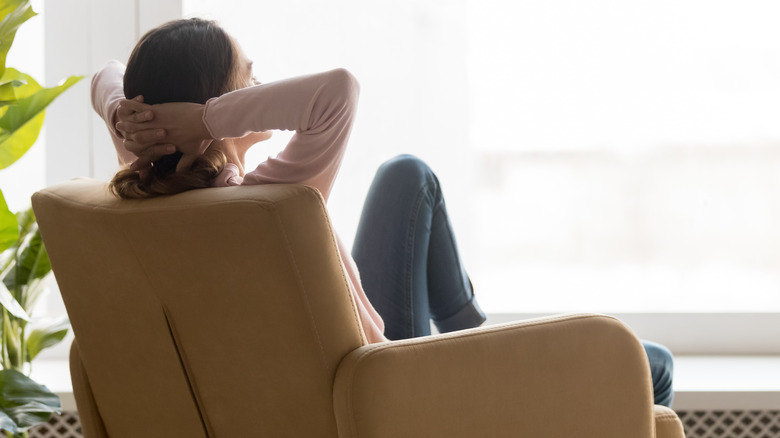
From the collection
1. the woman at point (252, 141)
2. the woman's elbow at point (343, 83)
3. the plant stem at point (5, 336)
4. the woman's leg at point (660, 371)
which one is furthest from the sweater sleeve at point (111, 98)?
the woman's leg at point (660, 371)

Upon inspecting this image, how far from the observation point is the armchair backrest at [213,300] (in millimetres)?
960

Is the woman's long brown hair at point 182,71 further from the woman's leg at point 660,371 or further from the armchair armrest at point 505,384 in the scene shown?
the woman's leg at point 660,371

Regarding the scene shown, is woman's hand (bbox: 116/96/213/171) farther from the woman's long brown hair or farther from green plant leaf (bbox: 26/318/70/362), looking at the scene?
A: green plant leaf (bbox: 26/318/70/362)

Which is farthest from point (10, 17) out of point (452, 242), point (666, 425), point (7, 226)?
point (666, 425)

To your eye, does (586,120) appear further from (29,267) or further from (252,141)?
(29,267)

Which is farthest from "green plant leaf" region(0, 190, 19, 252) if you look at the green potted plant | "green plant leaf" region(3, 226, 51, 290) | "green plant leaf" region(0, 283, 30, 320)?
"green plant leaf" region(3, 226, 51, 290)

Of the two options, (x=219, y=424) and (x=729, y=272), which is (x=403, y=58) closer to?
(x=729, y=272)

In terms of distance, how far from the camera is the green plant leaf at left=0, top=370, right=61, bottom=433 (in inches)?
52.6

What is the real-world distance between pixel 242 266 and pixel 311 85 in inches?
9.6

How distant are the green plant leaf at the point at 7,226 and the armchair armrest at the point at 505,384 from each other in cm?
73

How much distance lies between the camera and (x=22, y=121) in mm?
1471

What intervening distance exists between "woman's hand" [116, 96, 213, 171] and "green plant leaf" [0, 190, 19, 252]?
15.6 inches

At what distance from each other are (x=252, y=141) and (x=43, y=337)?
72 cm

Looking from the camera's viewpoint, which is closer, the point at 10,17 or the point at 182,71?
the point at 182,71
